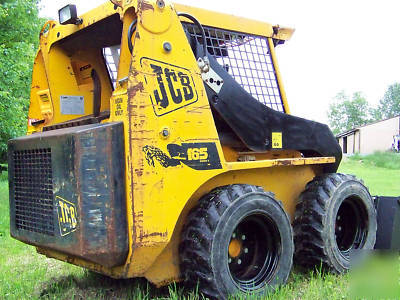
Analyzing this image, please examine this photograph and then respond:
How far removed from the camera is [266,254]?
397cm

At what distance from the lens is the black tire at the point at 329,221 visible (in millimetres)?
4332

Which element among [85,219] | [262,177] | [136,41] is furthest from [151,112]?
[262,177]

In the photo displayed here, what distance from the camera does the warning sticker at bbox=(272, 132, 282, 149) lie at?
13.9ft

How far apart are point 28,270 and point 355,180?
3.50 meters

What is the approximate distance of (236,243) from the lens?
12.9 ft

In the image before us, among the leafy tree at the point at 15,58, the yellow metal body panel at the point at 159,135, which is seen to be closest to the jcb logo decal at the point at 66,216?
the yellow metal body panel at the point at 159,135

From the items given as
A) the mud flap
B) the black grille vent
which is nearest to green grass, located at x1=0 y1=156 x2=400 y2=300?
the black grille vent

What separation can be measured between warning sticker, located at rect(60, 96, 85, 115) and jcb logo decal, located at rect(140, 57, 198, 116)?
1578 millimetres

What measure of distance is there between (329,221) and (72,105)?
2.72m

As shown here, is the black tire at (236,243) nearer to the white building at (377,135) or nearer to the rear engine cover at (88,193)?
the rear engine cover at (88,193)

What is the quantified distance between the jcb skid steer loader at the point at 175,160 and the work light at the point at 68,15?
2 centimetres

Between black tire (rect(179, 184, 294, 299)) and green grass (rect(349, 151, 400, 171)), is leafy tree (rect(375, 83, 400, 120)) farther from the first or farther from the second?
black tire (rect(179, 184, 294, 299))

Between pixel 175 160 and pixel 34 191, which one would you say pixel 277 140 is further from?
pixel 34 191

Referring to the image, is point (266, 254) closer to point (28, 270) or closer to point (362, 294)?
point (362, 294)
